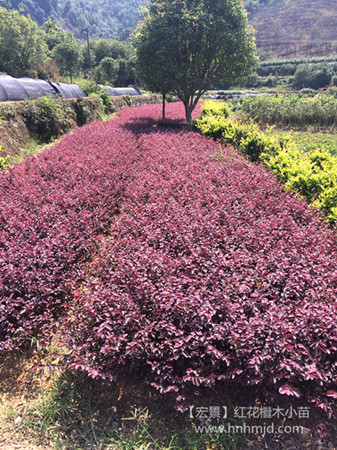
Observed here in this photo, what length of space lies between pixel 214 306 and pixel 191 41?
1349cm

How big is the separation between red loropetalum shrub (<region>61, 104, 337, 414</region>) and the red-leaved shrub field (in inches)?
0.5

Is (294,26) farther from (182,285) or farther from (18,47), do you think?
(182,285)

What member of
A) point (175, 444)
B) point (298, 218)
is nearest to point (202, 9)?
point (298, 218)

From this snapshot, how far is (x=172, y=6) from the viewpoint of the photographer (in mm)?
12438

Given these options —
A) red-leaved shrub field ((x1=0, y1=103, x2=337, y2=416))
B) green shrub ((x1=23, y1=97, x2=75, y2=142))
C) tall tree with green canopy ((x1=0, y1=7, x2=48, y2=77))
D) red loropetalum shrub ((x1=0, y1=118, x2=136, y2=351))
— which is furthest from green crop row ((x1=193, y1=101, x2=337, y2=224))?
tall tree with green canopy ((x1=0, y1=7, x2=48, y2=77))

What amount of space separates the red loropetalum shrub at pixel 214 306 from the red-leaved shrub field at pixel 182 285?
0.01m

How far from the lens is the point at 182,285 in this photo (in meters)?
2.54

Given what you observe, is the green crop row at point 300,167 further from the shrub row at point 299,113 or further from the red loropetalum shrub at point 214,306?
the shrub row at point 299,113

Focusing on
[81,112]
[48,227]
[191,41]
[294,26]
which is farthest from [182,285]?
[294,26]

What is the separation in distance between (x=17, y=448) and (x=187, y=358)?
145cm

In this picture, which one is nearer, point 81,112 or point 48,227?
point 48,227

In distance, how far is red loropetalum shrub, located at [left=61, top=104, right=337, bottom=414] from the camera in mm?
1986

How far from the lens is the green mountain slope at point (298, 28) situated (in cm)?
9550

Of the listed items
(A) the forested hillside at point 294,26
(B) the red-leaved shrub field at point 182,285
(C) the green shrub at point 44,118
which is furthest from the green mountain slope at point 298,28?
(B) the red-leaved shrub field at point 182,285
